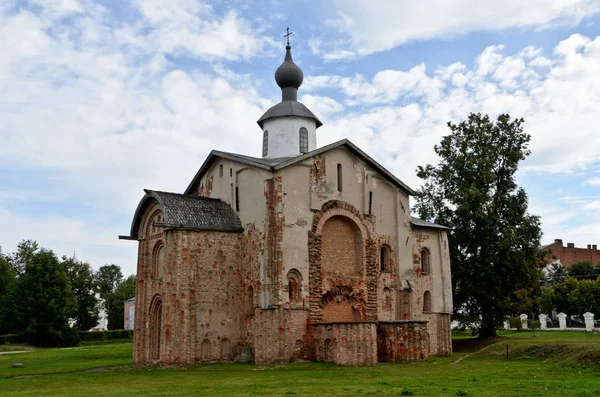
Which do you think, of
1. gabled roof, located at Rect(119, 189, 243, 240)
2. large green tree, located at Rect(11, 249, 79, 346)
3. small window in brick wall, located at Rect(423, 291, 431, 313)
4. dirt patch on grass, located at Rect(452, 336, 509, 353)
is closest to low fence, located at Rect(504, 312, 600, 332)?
dirt patch on grass, located at Rect(452, 336, 509, 353)

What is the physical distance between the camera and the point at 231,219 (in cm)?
2553

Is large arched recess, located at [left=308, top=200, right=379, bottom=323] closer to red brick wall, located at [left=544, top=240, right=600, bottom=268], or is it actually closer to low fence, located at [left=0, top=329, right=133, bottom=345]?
low fence, located at [left=0, top=329, right=133, bottom=345]

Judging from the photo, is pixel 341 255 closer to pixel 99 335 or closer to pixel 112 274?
pixel 99 335

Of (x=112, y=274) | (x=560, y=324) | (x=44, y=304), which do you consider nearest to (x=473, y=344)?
(x=560, y=324)

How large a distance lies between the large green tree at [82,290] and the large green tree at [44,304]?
814 centimetres

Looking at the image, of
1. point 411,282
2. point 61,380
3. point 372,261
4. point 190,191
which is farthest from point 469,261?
point 61,380

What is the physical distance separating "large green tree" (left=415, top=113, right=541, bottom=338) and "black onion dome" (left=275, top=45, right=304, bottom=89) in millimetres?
9339

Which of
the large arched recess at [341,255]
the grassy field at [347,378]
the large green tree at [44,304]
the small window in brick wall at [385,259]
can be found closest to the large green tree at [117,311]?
the large green tree at [44,304]

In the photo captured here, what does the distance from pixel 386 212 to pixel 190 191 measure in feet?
32.1

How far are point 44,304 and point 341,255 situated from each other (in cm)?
2940

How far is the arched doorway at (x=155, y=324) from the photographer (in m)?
25.3

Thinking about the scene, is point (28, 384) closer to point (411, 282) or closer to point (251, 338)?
point (251, 338)

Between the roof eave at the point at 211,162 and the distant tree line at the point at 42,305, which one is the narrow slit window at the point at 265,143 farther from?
the distant tree line at the point at 42,305

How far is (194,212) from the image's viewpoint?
24797mm
